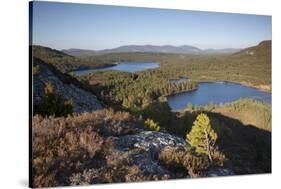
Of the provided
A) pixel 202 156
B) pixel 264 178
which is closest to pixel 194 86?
pixel 202 156

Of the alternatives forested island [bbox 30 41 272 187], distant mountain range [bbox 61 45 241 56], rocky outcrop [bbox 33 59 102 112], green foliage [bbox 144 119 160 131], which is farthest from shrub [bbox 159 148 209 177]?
distant mountain range [bbox 61 45 241 56]

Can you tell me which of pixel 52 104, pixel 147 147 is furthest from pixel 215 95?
pixel 52 104

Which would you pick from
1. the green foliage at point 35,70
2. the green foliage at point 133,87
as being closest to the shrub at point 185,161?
the green foliage at point 133,87

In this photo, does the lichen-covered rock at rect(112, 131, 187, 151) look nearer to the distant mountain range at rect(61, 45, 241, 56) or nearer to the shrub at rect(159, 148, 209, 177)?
the shrub at rect(159, 148, 209, 177)

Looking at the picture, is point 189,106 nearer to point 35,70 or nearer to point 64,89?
point 64,89

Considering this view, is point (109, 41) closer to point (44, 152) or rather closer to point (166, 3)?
point (166, 3)
